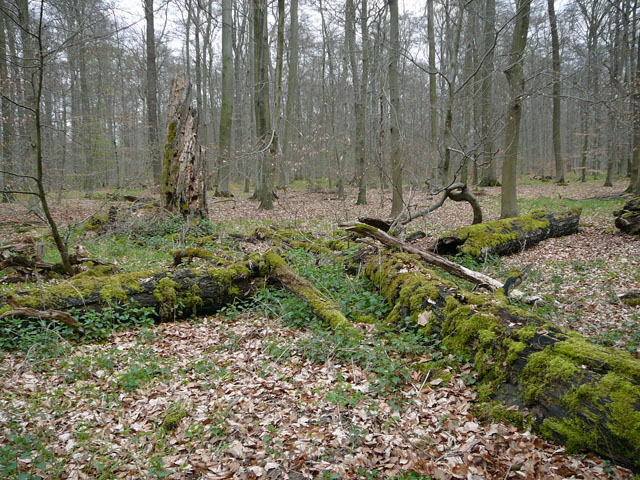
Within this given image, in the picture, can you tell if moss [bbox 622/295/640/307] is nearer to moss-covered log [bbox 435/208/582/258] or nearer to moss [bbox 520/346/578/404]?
moss-covered log [bbox 435/208/582/258]

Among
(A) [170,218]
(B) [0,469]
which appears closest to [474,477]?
(B) [0,469]

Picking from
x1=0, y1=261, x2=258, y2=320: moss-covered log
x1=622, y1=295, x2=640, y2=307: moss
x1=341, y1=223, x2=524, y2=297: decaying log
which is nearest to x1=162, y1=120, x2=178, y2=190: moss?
x1=0, y1=261, x2=258, y2=320: moss-covered log

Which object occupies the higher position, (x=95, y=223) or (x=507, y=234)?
(x=95, y=223)

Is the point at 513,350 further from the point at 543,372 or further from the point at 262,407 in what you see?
the point at 262,407

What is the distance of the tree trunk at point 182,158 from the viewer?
35.8ft

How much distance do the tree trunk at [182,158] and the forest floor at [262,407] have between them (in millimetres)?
6210

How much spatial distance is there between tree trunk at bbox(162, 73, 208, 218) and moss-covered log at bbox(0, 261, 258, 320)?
528 centimetres

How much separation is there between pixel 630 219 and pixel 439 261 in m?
6.04

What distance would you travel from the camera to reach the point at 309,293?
568 cm

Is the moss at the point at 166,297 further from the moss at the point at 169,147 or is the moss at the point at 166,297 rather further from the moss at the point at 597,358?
the moss at the point at 169,147

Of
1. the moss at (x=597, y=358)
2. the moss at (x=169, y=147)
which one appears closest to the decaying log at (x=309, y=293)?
the moss at (x=597, y=358)

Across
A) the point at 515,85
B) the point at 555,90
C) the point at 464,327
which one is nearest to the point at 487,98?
the point at 555,90

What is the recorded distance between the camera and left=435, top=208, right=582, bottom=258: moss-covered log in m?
8.06

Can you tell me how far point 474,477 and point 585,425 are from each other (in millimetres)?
889
